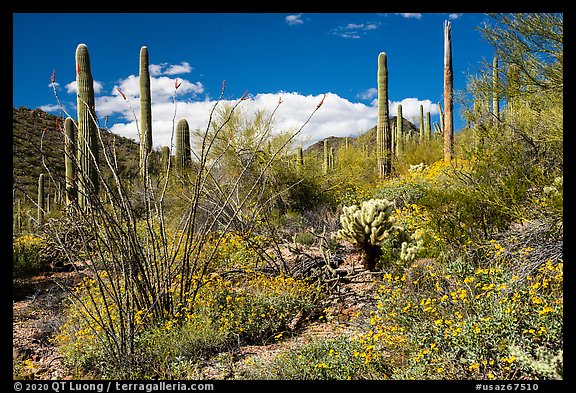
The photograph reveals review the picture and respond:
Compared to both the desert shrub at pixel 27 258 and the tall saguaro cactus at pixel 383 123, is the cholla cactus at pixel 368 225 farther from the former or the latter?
the tall saguaro cactus at pixel 383 123

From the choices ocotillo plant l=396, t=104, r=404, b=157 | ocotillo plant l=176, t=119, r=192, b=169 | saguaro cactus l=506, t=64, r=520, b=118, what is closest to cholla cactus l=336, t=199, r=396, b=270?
saguaro cactus l=506, t=64, r=520, b=118

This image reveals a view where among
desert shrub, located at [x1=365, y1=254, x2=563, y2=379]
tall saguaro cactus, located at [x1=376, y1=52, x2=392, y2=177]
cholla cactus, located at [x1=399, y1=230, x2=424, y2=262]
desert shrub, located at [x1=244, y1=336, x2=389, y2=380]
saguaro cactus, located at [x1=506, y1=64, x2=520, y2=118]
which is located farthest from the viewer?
tall saguaro cactus, located at [x1=376, y1=52, x2=392, y2=177]

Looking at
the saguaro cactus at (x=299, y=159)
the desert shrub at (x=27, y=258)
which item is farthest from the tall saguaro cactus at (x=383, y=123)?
the desert shrub at (x=27, y=258)

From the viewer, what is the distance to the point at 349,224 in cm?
677

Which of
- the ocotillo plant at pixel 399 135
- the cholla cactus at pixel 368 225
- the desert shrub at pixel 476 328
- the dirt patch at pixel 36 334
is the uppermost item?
the ocotillo plant at pixel 399 135

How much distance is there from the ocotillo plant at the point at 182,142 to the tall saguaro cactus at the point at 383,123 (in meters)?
6.21

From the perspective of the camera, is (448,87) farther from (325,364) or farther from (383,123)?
(325,364)

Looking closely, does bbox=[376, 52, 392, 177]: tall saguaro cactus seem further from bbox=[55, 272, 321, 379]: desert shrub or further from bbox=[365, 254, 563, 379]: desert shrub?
bbox=[365, 254, 563, 379]: desert shrub

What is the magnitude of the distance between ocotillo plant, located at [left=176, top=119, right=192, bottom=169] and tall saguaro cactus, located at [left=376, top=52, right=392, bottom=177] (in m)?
6.21

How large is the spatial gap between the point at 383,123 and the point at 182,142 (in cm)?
669

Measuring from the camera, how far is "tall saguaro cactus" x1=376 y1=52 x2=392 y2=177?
52.0ft

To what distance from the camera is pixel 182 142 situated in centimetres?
1423

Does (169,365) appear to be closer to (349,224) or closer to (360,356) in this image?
(360,356)

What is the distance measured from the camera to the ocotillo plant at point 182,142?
1391cm
